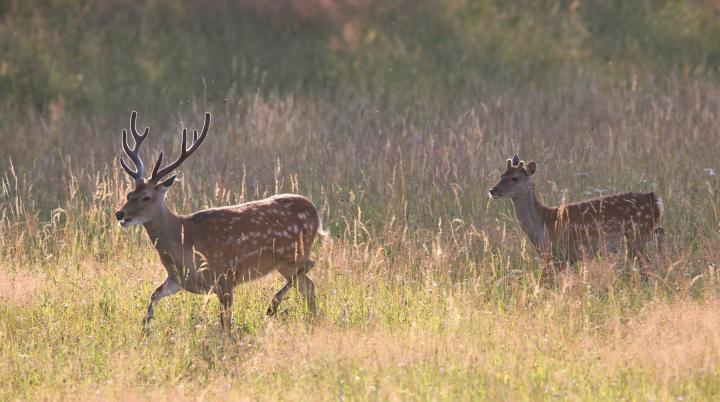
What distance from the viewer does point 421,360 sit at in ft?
23.0

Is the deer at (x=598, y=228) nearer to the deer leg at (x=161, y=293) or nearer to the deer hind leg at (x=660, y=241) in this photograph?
the deer hind leg at (x=660, y=241)

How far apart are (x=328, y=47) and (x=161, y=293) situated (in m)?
11.8

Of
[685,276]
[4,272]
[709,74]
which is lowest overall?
[4,272]

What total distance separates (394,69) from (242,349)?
37.0 feet

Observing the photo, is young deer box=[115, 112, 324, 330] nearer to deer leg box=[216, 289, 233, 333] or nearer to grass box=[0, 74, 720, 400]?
deer leg box=[216, 289, 233, 333]

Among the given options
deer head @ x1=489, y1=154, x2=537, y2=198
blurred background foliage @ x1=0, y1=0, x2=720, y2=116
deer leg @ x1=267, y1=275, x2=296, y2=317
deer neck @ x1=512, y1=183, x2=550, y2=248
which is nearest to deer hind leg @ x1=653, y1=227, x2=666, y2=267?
deer neck @ x1=512, y1=183, x2=550, y2=248

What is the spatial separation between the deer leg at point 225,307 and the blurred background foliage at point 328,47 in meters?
8.07

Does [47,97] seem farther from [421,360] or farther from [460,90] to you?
[421,360]

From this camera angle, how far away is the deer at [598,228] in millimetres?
9281

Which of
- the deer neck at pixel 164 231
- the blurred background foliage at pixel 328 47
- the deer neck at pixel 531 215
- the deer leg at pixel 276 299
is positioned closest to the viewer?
the deer neck at pixel 164 231

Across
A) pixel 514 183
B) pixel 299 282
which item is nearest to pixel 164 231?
pixel 299 282

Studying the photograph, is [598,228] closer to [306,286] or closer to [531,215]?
[531,215]

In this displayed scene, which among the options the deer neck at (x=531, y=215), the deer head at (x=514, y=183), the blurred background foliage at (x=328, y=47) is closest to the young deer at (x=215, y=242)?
the deer head at (x=514, y=183)

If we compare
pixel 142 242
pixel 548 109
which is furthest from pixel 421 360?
pixel 548 109
